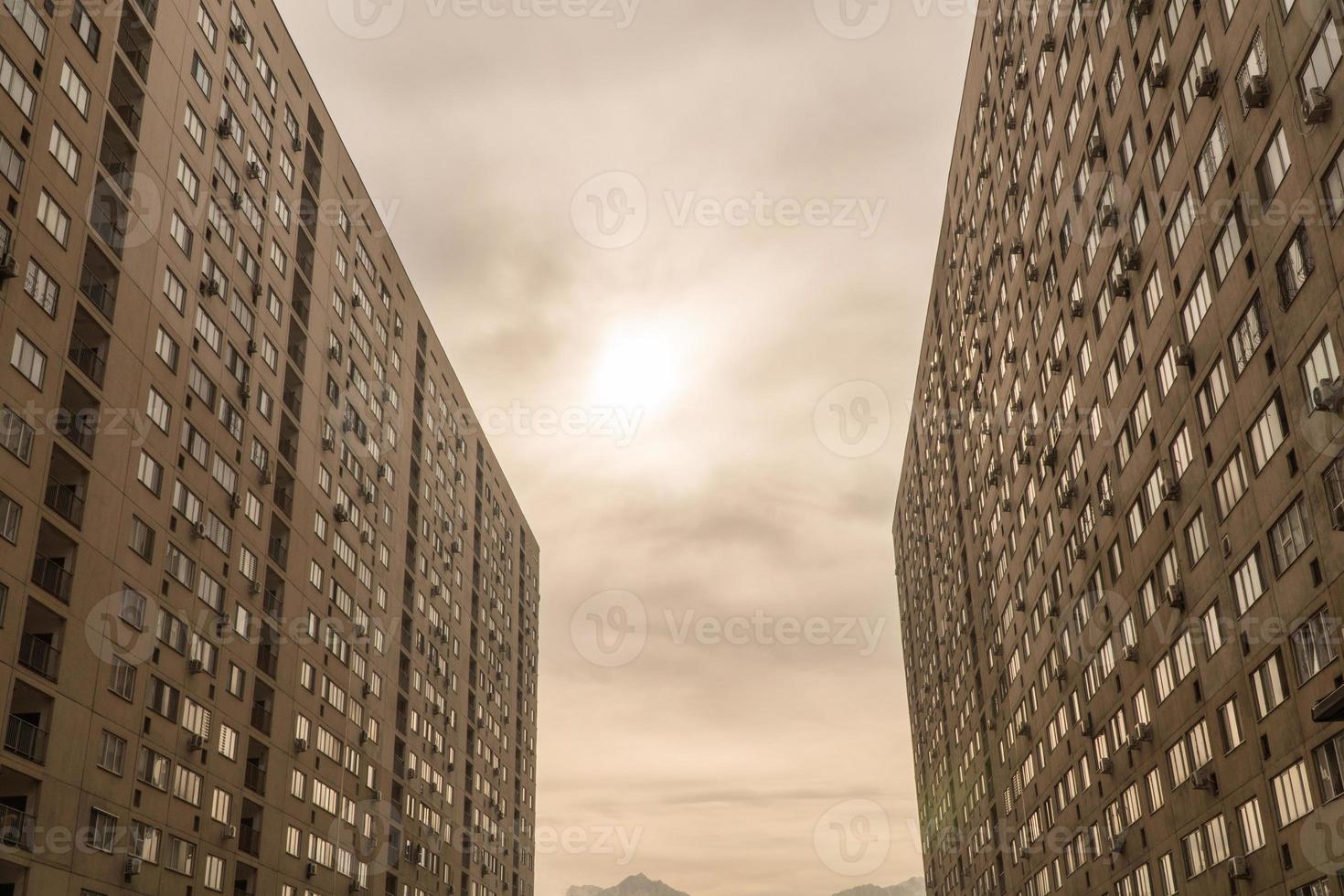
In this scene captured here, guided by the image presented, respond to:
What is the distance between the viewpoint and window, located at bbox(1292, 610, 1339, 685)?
34.7 meters

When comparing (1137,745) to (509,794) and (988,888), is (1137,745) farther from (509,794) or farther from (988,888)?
(509,794)

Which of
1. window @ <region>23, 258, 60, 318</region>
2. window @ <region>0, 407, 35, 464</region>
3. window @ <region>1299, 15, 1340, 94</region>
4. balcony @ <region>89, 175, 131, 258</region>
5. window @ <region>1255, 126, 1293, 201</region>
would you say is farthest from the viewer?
balcony @ <region>89, 175, 131, 258</region>

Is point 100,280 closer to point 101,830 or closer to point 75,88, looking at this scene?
point 75,88

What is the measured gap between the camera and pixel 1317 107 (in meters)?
33.1

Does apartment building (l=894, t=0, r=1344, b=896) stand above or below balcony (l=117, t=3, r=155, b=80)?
below

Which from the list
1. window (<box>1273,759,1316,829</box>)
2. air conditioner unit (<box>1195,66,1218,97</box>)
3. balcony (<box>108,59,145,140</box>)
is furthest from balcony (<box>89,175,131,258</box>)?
window (<box>1273,759,1316,829</box>)

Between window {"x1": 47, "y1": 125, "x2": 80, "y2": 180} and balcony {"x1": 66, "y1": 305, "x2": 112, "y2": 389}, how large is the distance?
5.40 m

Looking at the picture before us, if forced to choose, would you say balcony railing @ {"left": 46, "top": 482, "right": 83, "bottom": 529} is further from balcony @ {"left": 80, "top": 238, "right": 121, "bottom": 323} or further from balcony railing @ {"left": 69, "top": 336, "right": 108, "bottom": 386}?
balcony @ {"left": 80, "top": 238, "right": 121, "bottom": 323}

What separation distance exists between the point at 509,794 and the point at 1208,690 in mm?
88482

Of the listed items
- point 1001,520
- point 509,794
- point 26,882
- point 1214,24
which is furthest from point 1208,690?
point 509,794

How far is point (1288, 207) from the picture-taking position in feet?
117

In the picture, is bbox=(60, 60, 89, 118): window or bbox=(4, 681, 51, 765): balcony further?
bbox=(60, 60, 89, 118): window

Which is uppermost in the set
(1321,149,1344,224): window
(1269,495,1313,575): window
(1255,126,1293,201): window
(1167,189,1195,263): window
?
(1167,189,1195,263): window

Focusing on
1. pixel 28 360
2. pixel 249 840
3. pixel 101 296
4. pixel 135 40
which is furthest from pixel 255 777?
pixel 135 40
